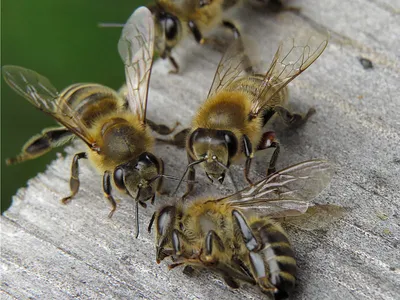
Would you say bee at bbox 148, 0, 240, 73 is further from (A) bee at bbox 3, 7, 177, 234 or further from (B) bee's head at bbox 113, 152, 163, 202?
(B) bee's head at bbox 113, 152, 163, 202

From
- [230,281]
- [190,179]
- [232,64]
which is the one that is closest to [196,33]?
[232,64]

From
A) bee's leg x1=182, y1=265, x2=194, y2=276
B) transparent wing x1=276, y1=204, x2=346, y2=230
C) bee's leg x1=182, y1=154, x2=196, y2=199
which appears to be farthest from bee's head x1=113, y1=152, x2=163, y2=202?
transparent wing x1=276, y1=204, x2=346, y2=230

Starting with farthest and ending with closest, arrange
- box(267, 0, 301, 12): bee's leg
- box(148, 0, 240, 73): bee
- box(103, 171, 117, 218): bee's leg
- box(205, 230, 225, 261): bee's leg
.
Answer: box(148, 0, 240, 73): bee → box(267, 0, 301, 12): bee's leg → box(103, 171, 117, 218): bee's leg → box(205, 230, 225, 261): bee's leg

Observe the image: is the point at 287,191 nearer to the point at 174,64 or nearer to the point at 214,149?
the point at 214,149

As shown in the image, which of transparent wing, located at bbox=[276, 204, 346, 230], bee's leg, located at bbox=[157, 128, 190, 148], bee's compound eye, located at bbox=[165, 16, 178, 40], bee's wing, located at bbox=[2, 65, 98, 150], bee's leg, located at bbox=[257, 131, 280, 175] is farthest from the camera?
bee's compound eye, located at bbox=[165, 16, 178, 40]

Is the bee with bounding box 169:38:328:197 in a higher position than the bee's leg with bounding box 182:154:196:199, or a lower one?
higher

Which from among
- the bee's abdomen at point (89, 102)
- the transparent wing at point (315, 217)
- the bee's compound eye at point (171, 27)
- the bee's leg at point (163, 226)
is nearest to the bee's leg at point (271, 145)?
the transparent wing at point (315, 217)

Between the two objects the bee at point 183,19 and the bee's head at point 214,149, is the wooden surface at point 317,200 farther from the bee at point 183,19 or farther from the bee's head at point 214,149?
the bee at point 183,19
